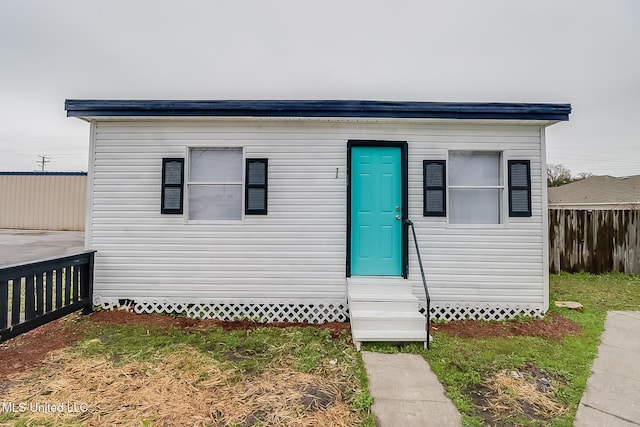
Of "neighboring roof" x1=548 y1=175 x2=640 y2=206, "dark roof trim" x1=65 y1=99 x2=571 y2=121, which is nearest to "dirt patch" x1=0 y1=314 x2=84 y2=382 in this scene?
"dark roof trim" x1=65 y1=99 x2=571 y2=121

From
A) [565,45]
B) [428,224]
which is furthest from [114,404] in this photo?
[565,45]

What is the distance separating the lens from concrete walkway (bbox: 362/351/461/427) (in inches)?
84.7

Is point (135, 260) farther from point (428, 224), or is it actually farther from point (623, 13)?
point (623, 13)

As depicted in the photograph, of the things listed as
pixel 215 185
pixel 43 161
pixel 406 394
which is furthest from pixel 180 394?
pixel 43 161

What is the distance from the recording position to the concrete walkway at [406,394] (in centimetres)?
215

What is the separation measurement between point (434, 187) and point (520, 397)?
265 cm

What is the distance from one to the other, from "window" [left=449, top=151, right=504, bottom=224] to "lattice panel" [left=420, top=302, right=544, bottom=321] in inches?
47.1

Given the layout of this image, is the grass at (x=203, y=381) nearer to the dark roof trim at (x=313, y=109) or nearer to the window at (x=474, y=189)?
the window at (x=474, y=189)

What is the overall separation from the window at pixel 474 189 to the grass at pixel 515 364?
1.66 meters

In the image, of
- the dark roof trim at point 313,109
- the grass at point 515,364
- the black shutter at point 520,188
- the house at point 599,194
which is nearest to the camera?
the grass at point 515,364

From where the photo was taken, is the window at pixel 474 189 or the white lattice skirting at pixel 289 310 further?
the window at pixel 474 189

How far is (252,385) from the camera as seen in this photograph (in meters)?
2.62

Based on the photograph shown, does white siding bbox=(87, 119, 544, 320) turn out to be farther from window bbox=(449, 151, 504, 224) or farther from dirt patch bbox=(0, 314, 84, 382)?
dirt patch bbox=(0, 314, 84, 382)

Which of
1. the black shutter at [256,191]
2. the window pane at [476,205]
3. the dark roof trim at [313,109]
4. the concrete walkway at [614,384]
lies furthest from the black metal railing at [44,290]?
the window pane at [476,205]
